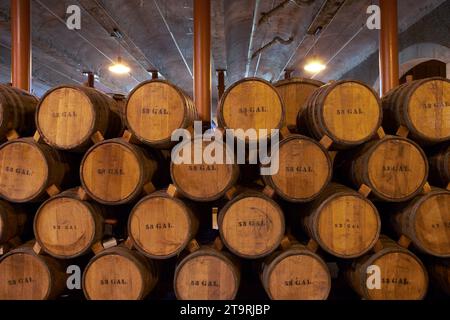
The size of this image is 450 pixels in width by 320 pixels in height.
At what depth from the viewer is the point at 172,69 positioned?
8.05 m

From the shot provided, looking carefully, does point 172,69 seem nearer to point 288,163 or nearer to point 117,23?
point 117,23

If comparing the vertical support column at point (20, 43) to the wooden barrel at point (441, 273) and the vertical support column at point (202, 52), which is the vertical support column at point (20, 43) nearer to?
the vertical support column at point (202, 52)

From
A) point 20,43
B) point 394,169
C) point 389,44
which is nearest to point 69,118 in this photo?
point 20,43

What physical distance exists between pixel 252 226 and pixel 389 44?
127 inches

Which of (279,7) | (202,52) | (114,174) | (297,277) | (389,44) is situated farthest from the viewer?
(279,7)

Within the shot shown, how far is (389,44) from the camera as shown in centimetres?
411

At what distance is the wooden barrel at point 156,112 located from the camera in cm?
251

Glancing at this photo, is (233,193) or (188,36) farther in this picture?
(188,36)

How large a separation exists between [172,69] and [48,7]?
342 centimetres

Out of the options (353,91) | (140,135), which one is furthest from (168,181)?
(353,91)

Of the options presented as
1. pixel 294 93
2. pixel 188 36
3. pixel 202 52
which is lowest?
pixel 294 93

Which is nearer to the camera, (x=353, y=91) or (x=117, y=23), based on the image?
(x=353, y=91)

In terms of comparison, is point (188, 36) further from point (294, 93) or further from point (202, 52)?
point (294, 93)

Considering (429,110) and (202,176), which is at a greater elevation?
(429,110)
